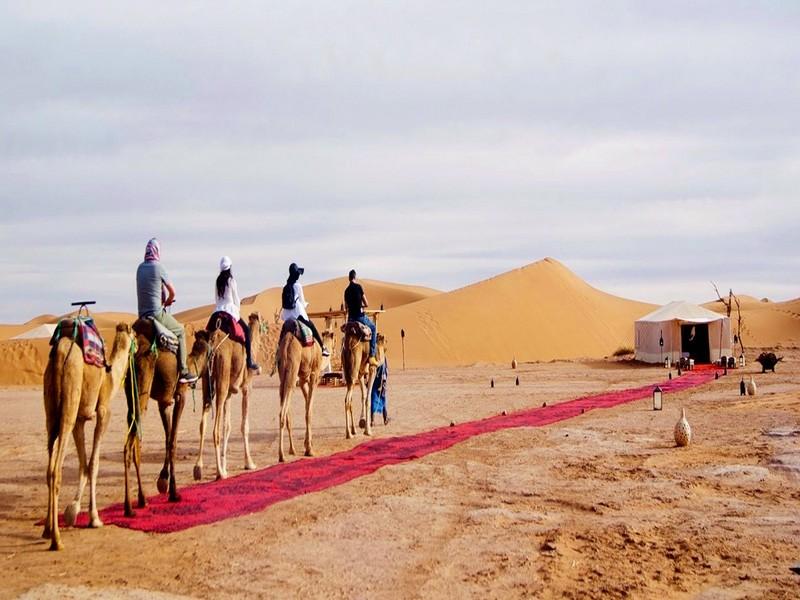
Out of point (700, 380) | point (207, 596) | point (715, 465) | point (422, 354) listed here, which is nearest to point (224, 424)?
point (207, 596)

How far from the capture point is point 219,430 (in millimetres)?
12039

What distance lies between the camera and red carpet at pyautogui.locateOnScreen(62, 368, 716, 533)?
362 inches

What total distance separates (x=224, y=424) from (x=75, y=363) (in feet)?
13.7

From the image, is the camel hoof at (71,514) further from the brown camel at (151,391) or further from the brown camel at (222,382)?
the brown camel at (222,382)

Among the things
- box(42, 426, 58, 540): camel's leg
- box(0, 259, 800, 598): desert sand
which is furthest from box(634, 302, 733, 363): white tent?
box(42, 426, 58, 540): camel's leg

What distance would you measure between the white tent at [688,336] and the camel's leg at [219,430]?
3622 cm

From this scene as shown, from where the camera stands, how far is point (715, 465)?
12.0 metres

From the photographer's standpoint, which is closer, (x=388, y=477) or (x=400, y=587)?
(x=400, y=587)

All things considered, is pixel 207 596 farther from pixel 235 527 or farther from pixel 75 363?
pixel 75 363

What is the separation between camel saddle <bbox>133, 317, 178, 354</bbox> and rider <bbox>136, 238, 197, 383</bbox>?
0.30 feet

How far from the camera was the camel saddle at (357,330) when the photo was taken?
16625mm

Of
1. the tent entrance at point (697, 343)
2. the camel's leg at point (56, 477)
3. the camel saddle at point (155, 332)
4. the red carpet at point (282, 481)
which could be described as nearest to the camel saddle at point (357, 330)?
the red carpet at point (282, 481)

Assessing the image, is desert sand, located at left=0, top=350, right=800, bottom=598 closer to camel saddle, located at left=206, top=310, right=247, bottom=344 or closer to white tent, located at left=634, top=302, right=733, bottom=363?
camel saddle, located at left=206, top=310, right=247, bottom=344

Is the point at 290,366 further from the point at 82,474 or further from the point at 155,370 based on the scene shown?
the point at 82,474
